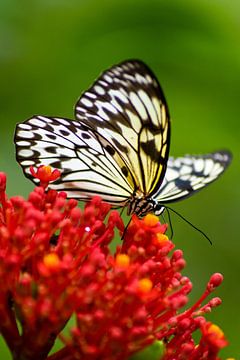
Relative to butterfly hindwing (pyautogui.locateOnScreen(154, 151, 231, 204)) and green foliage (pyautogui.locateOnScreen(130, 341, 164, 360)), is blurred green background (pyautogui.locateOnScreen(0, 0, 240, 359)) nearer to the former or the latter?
butterfly hindwing (pyautogui.locateOnScreen(154, 151, 231, 204))

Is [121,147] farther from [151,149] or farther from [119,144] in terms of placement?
[151,149]

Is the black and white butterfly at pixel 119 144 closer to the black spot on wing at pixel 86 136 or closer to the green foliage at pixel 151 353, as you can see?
the black spot on wing at pixel 86 136

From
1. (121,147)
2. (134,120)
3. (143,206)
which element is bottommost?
(143,206)

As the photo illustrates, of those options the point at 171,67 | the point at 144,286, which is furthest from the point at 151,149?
Answer: the point at 171,67

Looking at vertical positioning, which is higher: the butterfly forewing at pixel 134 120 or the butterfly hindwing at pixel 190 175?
the butterfly forewing at pixel 134 120

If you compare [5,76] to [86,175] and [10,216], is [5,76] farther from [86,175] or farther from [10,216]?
[10,216]

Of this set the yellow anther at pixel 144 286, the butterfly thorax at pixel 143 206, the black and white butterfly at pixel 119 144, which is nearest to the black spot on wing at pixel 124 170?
the black and white butterfly at pixel 119 144
